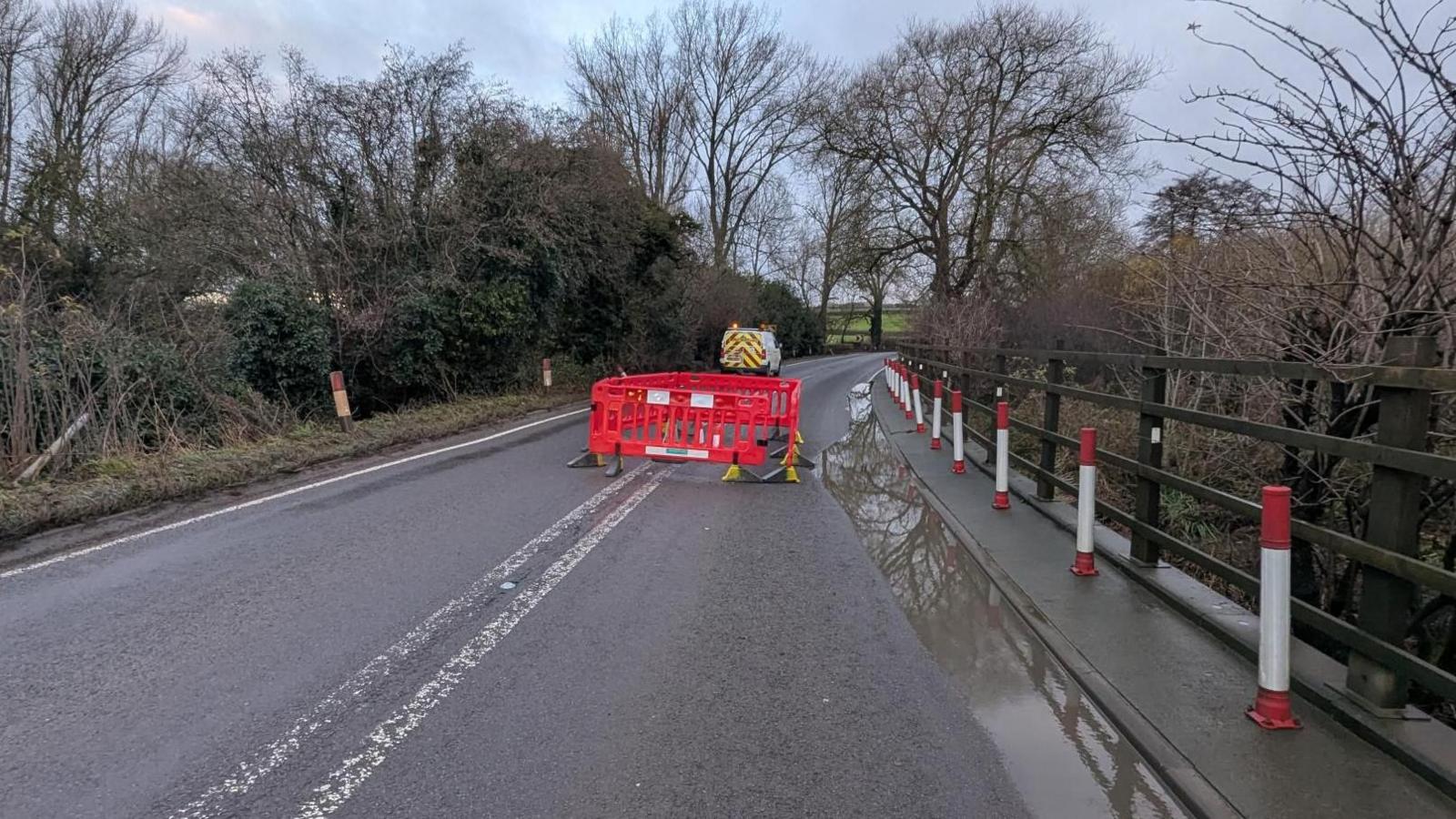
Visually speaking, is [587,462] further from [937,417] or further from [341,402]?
[937,417]

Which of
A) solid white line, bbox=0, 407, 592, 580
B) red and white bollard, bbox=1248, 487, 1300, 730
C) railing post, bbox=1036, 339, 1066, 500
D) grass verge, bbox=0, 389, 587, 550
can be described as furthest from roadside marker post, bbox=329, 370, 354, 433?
red and white bollard, bbox=1248, 487, 1300, 730

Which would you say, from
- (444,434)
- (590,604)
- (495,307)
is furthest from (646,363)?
(590,604)

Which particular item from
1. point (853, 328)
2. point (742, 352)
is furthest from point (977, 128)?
point (853, 328)

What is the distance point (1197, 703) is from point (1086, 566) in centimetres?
209

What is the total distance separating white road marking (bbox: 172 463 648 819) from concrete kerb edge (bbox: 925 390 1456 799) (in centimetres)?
434

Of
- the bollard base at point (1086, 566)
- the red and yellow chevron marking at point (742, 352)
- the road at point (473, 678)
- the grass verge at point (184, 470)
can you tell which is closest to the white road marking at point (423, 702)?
the road at point (473, 678)

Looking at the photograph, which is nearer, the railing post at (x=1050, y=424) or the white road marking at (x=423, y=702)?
the white road marking at (x=423, y=702)

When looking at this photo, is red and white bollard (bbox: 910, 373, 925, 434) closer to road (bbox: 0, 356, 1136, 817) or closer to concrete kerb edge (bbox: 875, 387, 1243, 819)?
road (bbox: 0, 356, 1136, 817)

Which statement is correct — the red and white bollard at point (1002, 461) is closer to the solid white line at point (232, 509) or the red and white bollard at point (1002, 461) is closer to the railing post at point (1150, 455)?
the railing post at point (1150, 455)

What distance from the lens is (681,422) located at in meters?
10.7

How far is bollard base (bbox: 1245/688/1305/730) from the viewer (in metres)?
3.55

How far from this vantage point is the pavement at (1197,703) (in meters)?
3.04

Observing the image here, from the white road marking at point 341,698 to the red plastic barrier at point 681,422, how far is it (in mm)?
3507

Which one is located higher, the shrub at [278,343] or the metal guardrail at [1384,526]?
the shrub at [278,343]
